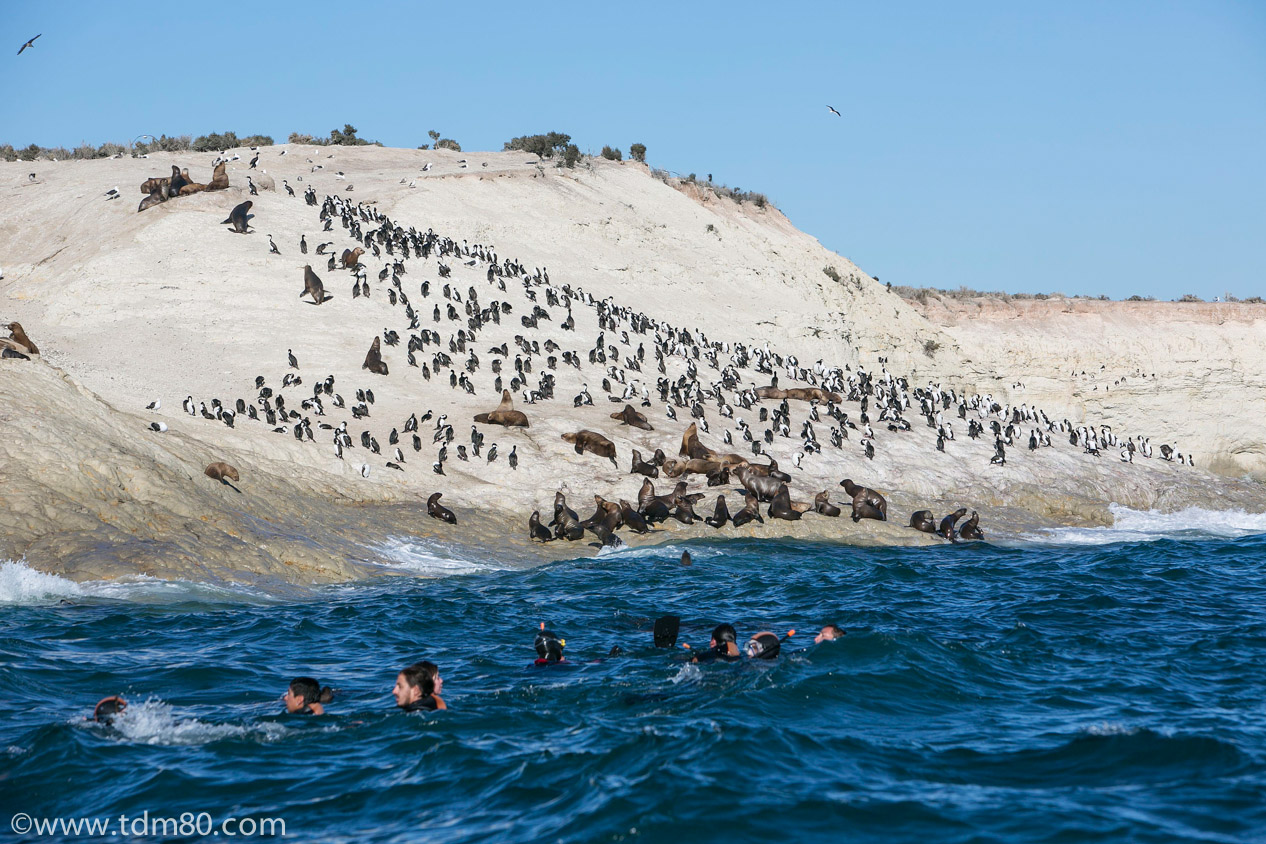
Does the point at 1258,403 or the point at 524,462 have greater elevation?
the point at 1258,403

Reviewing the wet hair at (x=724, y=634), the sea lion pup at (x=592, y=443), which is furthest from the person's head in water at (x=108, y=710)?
the sea lion pup at (x=592, y=443)

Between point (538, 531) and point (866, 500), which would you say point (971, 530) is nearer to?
point (866, 500)

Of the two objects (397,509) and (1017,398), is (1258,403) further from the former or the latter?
(397,509)

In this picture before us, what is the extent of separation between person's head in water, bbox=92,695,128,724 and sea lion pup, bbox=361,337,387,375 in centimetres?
2235

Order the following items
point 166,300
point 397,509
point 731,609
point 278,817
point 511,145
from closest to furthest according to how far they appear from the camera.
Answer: point 278,817 < point 731,609 < point 397,509 < point 166,300 < point 511,145

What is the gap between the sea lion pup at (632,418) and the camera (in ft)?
99.7

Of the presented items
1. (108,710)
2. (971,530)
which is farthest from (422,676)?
(971,530)

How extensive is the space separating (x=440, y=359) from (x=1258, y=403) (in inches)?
1768

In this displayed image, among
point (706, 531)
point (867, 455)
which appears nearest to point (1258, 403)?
point (867, 455)

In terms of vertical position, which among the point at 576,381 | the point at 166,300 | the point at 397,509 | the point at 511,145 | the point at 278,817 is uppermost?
the point at 511,145

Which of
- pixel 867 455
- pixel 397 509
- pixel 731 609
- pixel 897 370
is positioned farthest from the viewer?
pixel 897 370

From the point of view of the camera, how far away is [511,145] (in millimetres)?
68125

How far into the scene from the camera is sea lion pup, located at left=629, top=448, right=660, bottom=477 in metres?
27.4

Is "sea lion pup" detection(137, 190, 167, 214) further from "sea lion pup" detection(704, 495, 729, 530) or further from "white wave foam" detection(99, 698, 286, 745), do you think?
"white wave foam" detection(99, 698, 286, 745)
